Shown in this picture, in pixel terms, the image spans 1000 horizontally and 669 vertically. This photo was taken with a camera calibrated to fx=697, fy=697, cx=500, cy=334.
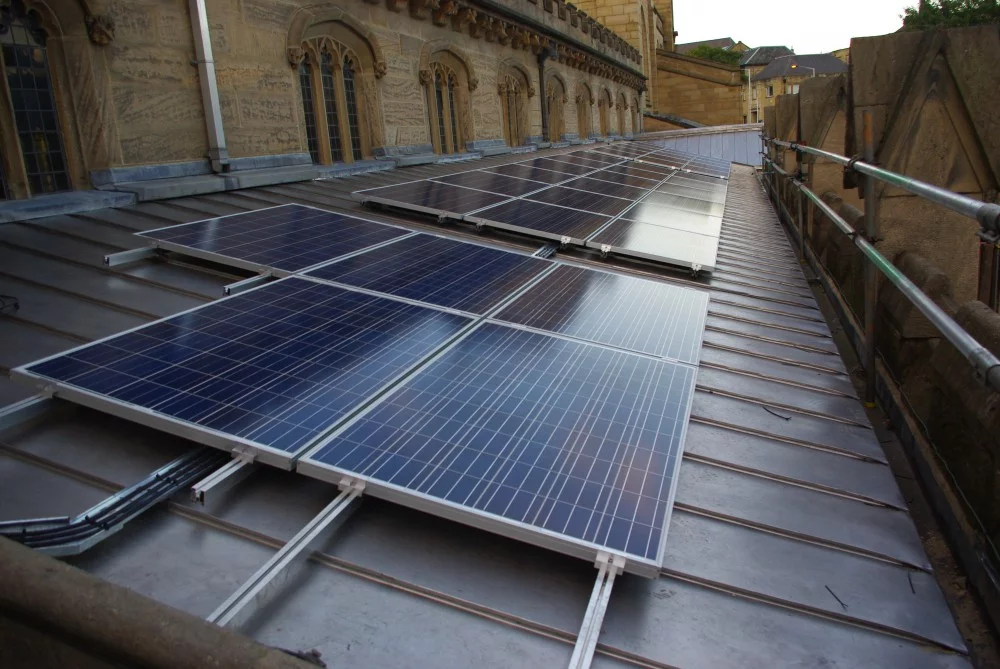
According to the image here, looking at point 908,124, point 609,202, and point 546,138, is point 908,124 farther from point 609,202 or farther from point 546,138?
point 546,138

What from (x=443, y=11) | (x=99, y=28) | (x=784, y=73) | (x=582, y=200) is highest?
(x=784, y=73)

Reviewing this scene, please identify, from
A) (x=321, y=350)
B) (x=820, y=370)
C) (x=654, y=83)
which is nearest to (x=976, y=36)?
(x=820, y=370)

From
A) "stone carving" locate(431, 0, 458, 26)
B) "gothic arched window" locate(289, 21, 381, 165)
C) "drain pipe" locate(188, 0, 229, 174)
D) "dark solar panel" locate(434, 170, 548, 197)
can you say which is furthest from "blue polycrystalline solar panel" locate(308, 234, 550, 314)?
"stone carving" locate(431, 0, 458, 26)

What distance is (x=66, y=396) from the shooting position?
335 centimetres

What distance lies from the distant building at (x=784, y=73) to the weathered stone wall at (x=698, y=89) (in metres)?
21.2

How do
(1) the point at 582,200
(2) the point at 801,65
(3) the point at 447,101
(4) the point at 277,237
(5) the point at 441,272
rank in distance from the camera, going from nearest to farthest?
(5) the point at 441,272 < (4) the point at 277,237 < (1) the point at 582,200 < (3) the point at 447,101 < (2) the point at 801,65

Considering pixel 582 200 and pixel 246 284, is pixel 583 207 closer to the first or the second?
pixel 582 200

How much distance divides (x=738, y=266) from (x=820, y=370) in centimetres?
370

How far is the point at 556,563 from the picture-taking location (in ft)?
9.33

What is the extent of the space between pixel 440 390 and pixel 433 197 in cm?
574

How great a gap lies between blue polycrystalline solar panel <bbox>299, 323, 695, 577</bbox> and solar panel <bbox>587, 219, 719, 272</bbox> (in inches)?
140

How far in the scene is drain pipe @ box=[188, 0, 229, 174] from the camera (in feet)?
32.8

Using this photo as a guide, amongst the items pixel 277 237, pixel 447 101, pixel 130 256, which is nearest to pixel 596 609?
pixel 277 237

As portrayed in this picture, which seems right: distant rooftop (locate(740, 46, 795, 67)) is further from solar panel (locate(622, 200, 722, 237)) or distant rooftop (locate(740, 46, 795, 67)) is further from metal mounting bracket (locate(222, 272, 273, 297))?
metal mounting bracket (locate(222, 272, 273, 297))
